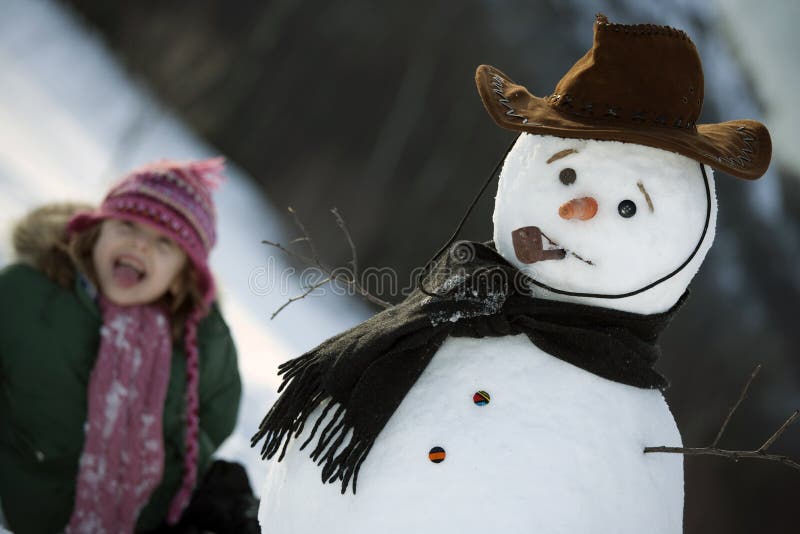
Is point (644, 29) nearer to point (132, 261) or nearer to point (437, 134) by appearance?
point (132, 261)

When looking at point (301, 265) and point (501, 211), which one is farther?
point (301, 265)

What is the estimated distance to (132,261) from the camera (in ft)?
5.17

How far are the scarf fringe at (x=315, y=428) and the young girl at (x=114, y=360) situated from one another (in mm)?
620

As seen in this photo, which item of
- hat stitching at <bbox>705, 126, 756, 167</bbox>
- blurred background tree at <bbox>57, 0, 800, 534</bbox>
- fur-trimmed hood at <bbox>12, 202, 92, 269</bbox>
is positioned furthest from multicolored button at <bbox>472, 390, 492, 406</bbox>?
blurred background tree at <bbox>57, 0, 800, 534</bbox>

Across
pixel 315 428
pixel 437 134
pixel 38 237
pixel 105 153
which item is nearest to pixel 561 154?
pixel 315 428

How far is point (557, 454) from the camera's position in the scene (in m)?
0.85

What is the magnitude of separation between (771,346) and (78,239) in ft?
5.80

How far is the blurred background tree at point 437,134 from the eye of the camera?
83.0 inches

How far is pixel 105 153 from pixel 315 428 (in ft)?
9.66

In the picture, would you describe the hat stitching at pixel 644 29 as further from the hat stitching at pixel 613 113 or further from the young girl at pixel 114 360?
the young girl at pixel 114 360

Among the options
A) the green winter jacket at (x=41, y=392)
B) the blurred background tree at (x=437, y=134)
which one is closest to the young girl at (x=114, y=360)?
the green winter jacket at (x=41, y=392)

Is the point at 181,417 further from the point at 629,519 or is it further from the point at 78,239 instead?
the point at 629,519

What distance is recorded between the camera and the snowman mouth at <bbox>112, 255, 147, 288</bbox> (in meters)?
1.56

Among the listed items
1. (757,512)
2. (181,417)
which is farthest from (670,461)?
(757,512)
